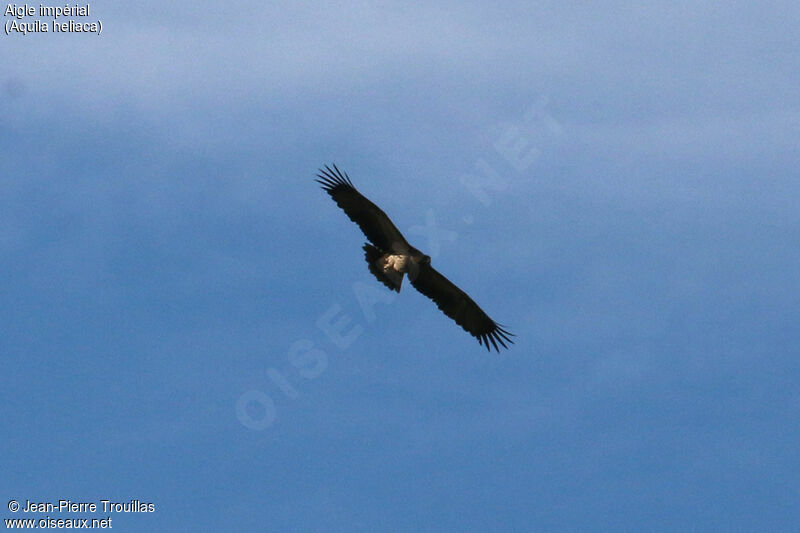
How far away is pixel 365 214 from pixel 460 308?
3234 millimetres

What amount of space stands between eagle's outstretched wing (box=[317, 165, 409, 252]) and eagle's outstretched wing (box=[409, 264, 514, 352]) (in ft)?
4.04

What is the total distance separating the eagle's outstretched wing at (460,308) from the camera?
23.8m

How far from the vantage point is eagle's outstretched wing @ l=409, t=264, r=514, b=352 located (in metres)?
23.8

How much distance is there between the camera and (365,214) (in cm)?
2286

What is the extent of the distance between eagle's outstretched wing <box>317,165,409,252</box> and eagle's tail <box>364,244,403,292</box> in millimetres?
534

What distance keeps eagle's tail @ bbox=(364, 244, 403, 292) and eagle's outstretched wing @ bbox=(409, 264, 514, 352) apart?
1.34 meters

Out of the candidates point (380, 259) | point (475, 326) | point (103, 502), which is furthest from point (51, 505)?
point (475, 326)

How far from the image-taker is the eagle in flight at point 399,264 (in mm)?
22297

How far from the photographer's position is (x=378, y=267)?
72.8ft

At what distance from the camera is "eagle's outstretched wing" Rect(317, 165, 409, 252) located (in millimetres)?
22625

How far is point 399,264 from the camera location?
73.6 feet

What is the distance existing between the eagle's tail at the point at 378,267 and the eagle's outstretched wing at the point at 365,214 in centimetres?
53

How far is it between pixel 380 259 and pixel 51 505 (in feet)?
25.8

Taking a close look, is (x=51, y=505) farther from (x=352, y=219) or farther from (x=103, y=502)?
(x=352, y=219)
